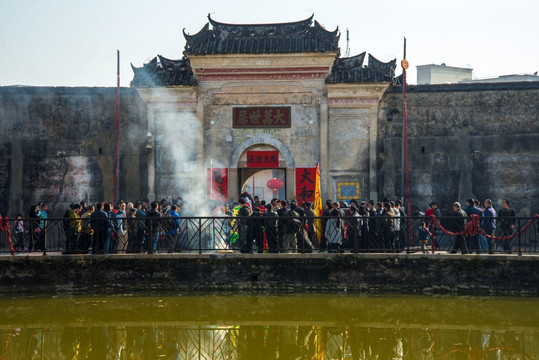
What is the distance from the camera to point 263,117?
2064cm

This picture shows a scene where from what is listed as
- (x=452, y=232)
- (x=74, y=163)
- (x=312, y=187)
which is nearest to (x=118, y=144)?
(x=74, y=163)

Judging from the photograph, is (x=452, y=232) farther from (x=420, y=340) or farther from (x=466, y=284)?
(x=420, y=340)

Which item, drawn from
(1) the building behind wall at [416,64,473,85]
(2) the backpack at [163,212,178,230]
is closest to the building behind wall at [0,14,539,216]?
(2) the backpack at [163,212,178,230]

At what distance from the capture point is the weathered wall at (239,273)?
14.2 m

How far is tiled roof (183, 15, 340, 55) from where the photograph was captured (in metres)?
20.2

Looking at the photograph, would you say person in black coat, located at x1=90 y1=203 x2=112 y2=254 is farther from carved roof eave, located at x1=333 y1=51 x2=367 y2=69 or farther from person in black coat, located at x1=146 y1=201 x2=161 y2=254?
carved roof eave, located at x1=333 y1=51 x2=367 y2=69

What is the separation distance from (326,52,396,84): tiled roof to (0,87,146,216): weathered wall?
5.86 meters

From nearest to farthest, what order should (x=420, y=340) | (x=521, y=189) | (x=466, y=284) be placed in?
(x=420, y=340) → (x=466, y=284) → (x=521, y=189)

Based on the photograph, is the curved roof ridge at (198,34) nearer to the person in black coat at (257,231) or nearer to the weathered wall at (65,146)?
the weathered wall at (65,146)

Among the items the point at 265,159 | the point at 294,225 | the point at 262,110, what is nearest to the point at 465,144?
the point at 265,159

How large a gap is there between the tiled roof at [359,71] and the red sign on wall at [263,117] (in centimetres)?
162

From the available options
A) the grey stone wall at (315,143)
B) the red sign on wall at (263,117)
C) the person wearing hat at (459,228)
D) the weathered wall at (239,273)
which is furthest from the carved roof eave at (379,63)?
the weathered wall at (239,273)

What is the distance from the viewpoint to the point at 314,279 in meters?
14.4

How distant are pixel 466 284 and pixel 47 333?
8089 mm
